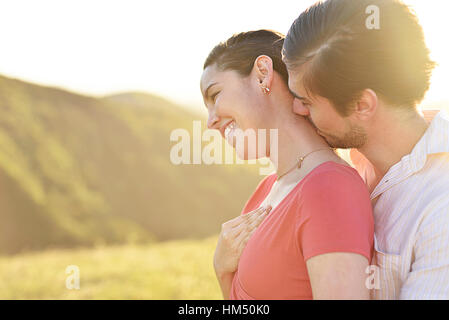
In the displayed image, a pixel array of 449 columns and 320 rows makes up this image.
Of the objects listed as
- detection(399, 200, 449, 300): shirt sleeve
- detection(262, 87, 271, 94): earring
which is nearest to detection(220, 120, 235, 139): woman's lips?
detection(262, 87, 271, 94): earring

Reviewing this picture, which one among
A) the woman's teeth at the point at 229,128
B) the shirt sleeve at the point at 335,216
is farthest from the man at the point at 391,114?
the woman's teeth at the point at 229,128

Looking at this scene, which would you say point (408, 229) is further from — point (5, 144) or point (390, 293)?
point (5, 144)

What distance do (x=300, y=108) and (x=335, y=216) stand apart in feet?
1.74

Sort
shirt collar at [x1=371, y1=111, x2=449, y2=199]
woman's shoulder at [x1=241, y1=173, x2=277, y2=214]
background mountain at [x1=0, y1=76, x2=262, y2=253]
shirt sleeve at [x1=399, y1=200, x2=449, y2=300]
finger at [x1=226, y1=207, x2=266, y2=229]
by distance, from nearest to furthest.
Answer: shirt sleeve at [x1=399, y1=200, x2=449, y2=300] < shirt collar at [x1=371, y1=111, x2=449, y2=199] < finger at [x1=226, y1=207, x2=266, y2=229] < woman's shoulder at [x1=241, y1=173, x2=277, y2=214] < background mountain at [x1=0, y1=76, x2=262, y2=253]

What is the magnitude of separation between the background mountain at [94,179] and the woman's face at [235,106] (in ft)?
19.1

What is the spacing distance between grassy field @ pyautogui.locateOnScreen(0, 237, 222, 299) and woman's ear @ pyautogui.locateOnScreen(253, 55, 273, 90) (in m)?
3.62

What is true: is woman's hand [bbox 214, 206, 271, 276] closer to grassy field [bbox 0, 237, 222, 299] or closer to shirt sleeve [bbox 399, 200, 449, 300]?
shirt sleeve [bbox 399, 200, 449, 300]

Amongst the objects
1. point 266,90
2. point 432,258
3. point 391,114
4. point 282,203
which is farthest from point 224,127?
point 432,258

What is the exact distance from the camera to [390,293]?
1.51 metres

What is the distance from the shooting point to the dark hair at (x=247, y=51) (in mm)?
1907

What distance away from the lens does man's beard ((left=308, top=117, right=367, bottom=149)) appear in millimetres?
1627

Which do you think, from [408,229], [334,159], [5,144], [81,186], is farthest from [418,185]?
[5,144]

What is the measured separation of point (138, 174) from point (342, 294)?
23.3 feet

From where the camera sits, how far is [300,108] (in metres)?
1.79
